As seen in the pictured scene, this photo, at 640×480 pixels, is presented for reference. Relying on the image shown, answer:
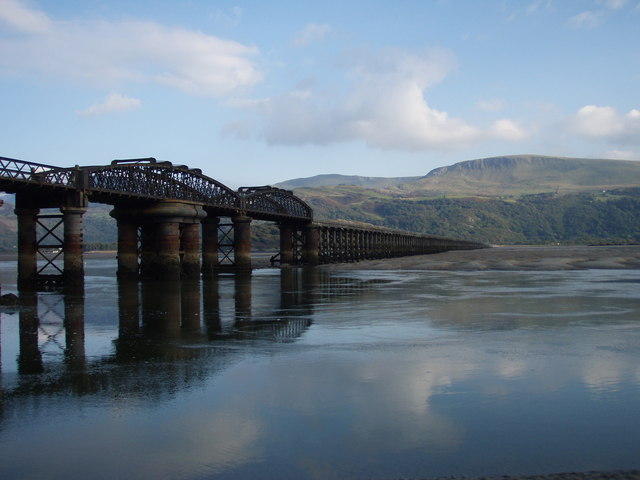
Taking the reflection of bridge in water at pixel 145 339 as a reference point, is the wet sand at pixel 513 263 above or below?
above

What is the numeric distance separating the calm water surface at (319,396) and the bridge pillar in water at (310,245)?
225ft

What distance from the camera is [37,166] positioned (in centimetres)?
3966

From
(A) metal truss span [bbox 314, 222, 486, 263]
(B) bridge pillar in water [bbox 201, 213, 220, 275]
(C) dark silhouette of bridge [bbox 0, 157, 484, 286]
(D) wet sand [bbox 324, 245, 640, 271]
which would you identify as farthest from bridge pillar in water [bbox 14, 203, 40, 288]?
(A) metal truss span [bbox 314, 222, 486, 263]

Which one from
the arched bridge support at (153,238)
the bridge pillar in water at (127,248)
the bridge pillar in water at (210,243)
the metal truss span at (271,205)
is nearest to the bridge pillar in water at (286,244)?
the metal truss span at (271,205)

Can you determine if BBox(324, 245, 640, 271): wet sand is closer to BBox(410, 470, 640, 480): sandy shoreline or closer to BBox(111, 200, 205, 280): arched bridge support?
BBox(111, 200, 205, 280): arched bridge support

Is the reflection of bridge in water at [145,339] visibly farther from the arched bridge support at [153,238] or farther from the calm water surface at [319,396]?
the arched bridge support at [153,238]

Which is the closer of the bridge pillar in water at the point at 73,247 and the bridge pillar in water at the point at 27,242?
the bridge pillar in water at the point at 73,247

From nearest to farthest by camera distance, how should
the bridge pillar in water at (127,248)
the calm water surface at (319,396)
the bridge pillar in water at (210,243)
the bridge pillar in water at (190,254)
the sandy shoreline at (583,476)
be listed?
the sandy shoreline at (583,476) < the calm water surface at (319,396) < the bridge pillar in water at (127,248) < the bridge pillar in water at (190,254) < the bridge pillar in water at (210,243)

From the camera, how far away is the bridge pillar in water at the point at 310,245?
9206cm

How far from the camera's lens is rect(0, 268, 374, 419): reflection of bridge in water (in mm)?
12508

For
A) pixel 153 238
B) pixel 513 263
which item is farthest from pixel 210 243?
pixel 513 263

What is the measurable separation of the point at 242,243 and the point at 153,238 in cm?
1876

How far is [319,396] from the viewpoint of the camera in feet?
37.3

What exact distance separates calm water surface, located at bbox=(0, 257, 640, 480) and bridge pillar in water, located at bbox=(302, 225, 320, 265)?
68726 mm
